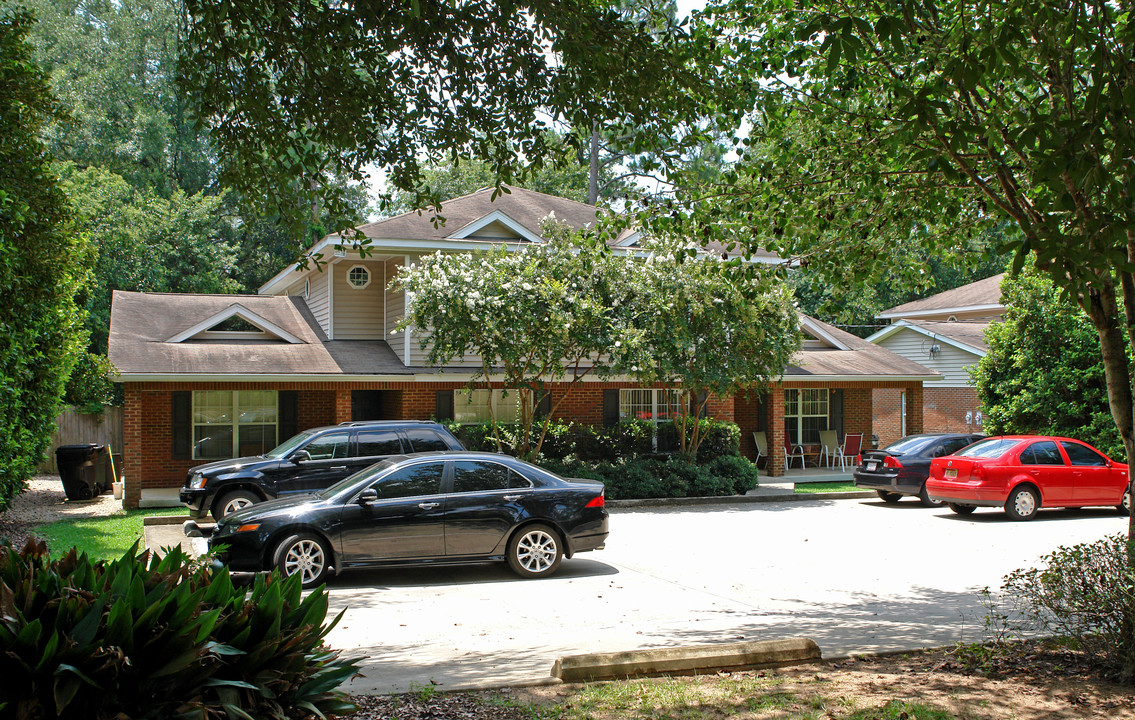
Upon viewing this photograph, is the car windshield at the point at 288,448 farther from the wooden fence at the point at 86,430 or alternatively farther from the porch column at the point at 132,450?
the wooden fence at the point at 86,430

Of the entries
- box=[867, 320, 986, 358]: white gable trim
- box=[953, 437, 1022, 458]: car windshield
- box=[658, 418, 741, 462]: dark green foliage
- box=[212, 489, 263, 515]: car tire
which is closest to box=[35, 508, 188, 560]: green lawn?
box=[212, 489, 263, 515]: car tire

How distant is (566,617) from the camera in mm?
8742

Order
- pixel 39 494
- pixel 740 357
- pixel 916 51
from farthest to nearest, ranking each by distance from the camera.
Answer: pixel 39 494 → pixel 740 357 → pixel 916 51

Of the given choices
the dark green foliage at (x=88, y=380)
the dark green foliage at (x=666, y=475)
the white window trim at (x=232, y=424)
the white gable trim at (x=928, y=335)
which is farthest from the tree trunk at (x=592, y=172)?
the dark green foliage at (x=88, y=380)

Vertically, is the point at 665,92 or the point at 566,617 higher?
the point at 665,92

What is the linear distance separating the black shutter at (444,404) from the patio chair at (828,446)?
1107 centimetres

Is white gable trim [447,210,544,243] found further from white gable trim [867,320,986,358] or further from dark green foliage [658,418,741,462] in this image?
white gable trim [867,320,986,358]

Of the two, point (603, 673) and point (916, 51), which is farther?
point (916, 51)

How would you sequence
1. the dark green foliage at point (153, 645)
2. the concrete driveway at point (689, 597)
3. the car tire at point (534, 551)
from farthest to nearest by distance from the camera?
the car tire at point (534, 551), the concrete driveway at point (689, 597), the dark green foliage at point (153, 645)

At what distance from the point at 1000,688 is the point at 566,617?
13.2 feet

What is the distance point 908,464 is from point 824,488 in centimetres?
411

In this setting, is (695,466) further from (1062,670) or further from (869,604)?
(1062,670)

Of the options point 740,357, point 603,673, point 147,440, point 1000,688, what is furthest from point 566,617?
point 147,440

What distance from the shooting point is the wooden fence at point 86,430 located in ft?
82.9
